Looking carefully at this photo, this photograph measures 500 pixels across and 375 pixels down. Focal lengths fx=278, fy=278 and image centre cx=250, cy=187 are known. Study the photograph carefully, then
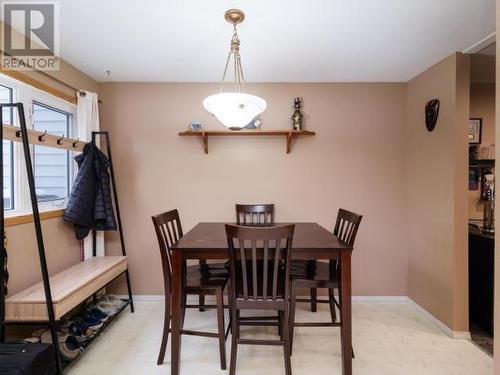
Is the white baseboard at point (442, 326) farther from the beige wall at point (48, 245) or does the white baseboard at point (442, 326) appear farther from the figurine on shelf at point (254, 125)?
the beige wall at point (48, 245)

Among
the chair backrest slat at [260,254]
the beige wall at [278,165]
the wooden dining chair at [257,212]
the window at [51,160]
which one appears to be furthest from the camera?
the beige wall at [278,165]

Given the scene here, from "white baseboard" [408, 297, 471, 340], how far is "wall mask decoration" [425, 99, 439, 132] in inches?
69.2

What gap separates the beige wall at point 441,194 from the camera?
2330mm

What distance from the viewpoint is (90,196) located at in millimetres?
2588

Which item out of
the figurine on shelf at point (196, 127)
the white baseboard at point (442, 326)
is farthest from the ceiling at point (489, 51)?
the figurine on shelf at point (196, 127)

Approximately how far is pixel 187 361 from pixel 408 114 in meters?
3.17

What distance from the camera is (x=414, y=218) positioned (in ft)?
9.57

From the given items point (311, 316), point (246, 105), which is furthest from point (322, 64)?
point (311, 316)

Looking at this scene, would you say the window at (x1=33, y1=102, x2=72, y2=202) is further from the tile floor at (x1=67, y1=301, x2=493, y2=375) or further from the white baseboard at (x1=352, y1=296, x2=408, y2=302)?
the white baseboard at (x1=352, y1=296, x2=408, y2=302)

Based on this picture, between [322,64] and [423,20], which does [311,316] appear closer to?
[322,64]

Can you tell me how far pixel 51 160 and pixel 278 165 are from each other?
7.14ft

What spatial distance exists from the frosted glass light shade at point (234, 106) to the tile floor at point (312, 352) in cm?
173

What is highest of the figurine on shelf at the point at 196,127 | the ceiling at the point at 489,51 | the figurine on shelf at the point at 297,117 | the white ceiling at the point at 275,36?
the white ceiling at the point at 275,36

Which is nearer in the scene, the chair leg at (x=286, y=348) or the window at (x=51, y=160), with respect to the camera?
the chair leg at (x=286, y=348)
